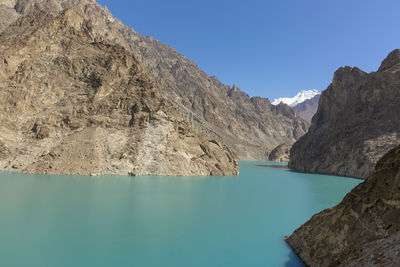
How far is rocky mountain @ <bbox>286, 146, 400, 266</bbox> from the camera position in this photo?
8141mm

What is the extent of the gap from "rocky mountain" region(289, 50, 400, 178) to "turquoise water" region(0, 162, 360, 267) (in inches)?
1732

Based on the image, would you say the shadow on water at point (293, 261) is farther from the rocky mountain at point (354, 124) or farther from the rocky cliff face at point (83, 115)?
the rocky mountain at point (354, 124)

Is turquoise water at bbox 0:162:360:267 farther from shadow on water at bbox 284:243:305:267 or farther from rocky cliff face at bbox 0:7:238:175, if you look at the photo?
rocky cliff face at bbox 0:7:238:175

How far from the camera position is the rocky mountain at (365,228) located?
814 centimetres

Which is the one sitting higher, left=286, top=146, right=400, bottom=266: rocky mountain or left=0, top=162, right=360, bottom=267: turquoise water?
left=286, top=146, right=400, bottom=266: rocky mountain

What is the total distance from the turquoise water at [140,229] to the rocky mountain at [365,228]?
141 cm

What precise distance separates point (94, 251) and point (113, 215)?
20.2 feet

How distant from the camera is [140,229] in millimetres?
14953

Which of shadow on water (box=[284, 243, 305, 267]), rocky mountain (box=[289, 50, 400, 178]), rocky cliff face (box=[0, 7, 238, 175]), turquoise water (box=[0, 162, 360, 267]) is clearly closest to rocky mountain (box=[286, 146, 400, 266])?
shadow on water (box=[284, 243, 305, 267])

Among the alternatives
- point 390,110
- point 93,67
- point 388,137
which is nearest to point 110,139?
point 93,67

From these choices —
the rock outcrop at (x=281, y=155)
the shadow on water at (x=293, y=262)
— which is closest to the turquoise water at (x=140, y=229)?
the shadow on water at (x=293, y=262)

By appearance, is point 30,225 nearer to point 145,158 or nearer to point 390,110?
point 145,158

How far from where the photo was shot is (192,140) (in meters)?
55.1

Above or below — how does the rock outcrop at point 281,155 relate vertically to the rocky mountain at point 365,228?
above
